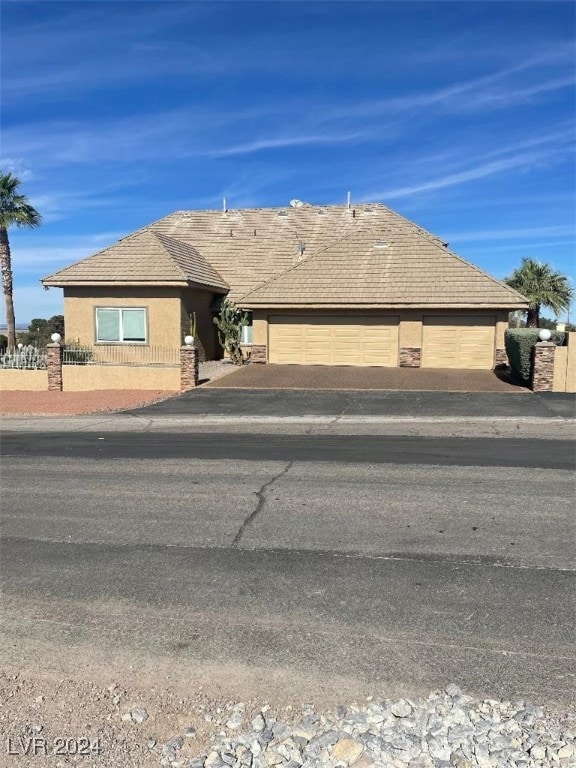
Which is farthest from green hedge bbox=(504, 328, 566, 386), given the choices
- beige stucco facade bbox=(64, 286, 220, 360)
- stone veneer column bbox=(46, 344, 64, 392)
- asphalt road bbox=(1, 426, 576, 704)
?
stone veneer column bbox=(46, 344, 64, 392)

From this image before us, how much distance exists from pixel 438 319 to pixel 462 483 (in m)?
17.1

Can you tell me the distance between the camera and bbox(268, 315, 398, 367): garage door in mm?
25250

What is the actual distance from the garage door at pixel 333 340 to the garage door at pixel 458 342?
51.5 inches

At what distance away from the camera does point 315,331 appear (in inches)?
Result: 1009

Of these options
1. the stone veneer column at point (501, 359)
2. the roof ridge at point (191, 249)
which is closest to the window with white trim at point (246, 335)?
the roof ridge at point (191, 249)

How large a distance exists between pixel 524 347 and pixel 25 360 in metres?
16.7

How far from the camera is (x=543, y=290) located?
32.5 m

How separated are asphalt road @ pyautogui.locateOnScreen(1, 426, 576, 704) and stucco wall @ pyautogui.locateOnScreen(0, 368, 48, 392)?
12.4 metres

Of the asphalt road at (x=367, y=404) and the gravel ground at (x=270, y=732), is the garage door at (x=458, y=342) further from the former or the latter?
the gravel ground at (x=270, y=732)

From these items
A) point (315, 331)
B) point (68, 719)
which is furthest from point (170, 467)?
point (315, 331)

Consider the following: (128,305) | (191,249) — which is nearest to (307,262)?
(191,249)

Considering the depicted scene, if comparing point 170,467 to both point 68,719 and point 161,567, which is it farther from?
point 68,719

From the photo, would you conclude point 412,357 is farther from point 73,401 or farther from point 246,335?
point 73,401

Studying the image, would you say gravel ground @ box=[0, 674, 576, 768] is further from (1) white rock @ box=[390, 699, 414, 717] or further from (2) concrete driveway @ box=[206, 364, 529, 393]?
(2) concrete driveway @ box=[206, 364, 529, 393]
